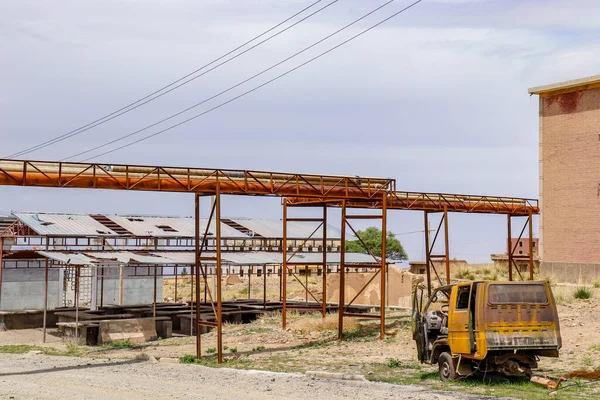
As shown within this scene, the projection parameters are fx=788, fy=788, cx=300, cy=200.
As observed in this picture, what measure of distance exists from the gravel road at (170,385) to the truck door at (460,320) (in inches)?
50.2

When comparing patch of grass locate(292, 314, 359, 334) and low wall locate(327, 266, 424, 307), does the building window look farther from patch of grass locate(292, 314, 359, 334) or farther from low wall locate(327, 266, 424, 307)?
patch of grass locate(292, 314, 359, 334)

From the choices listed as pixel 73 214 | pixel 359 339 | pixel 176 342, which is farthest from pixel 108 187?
A: pixel 73 214

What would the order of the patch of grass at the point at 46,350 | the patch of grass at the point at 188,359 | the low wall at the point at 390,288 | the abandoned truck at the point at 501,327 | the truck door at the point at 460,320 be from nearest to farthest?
the abandoned truck at the point at 501,327 → the truck door at the point at 460,320 → the patch of grass at the point at 188,359 → the patch of grass at the point at 46,350 → the low wall at the point at 390,288

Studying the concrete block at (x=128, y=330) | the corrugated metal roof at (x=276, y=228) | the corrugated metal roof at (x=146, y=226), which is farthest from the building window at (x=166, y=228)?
the concrete block at (x=128, y=330)

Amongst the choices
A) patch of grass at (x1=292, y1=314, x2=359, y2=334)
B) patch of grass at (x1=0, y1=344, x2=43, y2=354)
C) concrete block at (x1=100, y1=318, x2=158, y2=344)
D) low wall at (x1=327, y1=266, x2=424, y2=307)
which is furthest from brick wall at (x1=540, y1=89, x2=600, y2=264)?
patch of grass at (x1=0, y1=344, x2=43, y2=354)

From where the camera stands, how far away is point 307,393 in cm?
1575

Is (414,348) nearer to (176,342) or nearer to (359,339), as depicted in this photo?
(359,339)

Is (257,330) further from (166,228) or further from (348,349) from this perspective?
(166,228)

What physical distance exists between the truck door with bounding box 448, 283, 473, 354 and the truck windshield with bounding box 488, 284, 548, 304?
52 centimetres

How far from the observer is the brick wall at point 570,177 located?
127 ft

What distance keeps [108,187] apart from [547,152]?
84.8 ft

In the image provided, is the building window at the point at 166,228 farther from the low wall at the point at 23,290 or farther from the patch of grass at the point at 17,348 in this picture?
the patch of grass at the point at 17,348

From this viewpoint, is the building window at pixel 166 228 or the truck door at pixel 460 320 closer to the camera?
the truck door at pixel 460 320

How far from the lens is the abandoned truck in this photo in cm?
1579
